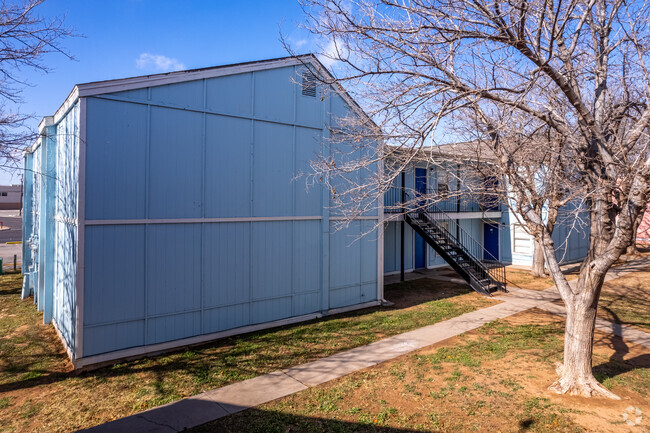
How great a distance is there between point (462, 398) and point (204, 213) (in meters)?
6.20

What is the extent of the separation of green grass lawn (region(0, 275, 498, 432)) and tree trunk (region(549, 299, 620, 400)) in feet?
12.8

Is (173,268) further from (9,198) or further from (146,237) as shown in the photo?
(9,198)

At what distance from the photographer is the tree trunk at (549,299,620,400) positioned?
620cm

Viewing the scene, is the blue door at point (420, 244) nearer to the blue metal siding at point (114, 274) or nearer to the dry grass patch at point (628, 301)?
the dry grass patch at point (628, 301)

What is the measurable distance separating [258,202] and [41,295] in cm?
708

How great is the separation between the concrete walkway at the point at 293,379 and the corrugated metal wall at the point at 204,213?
2.46m

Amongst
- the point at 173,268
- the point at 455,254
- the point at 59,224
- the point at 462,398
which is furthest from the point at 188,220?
the point at 455,254

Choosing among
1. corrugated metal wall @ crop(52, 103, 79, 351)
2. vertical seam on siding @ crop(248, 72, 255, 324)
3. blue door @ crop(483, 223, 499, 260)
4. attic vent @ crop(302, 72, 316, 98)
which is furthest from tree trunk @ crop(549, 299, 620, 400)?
blue door @ crop(483, 223, 499, 260)

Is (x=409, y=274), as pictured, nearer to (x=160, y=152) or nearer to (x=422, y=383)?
(x=422, y=383)

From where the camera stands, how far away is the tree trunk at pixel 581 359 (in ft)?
20.3

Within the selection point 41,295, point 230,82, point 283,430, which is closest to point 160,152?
point 230,82

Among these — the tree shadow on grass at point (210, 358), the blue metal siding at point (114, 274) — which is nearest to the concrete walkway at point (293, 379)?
the tree shadow on grass at point (210, 358)

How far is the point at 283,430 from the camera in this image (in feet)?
16.8

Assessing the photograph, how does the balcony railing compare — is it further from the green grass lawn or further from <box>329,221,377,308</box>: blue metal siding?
the green grass lawn
